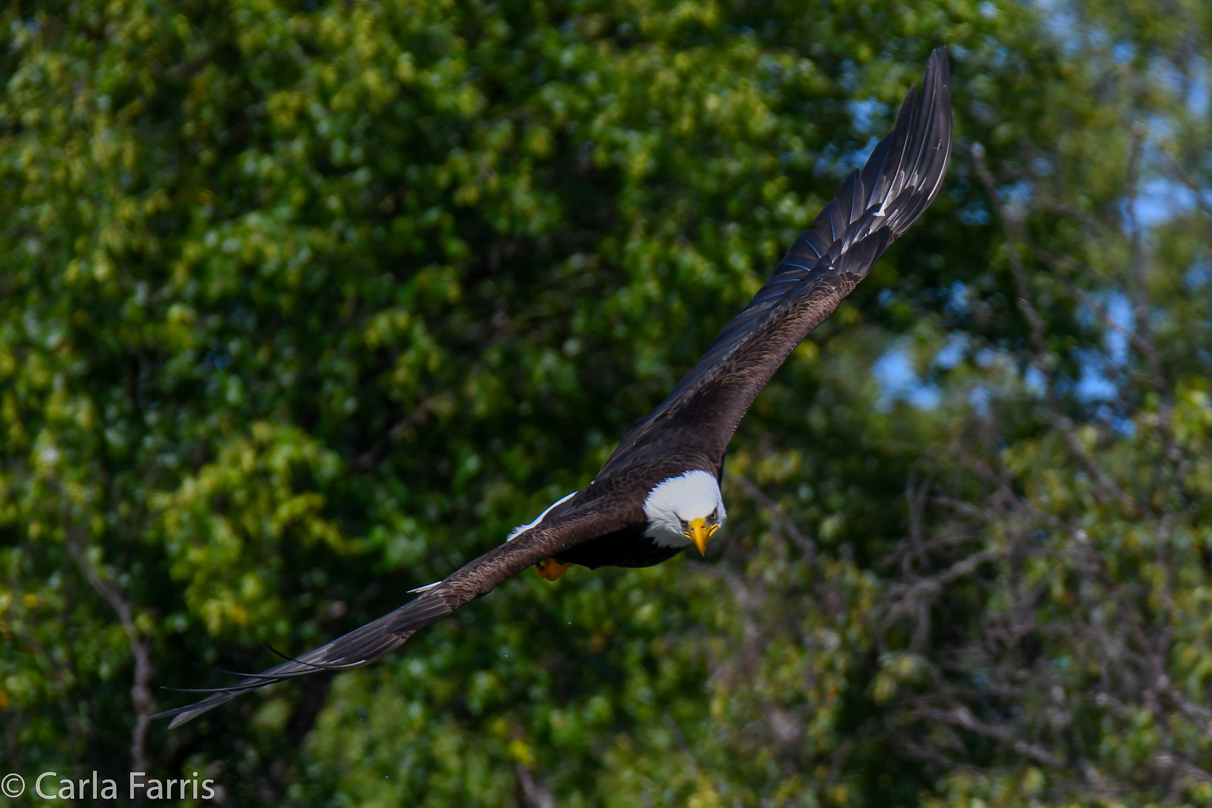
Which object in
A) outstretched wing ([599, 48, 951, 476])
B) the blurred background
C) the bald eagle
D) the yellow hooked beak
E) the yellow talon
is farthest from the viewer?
the blurred background

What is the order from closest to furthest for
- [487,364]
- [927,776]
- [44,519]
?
1. [44,519]
2. [487,364]
3. [927,776]

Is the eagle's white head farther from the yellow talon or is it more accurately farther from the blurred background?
the blurred background

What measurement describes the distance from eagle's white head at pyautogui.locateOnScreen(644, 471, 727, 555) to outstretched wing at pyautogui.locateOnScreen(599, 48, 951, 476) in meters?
0.39

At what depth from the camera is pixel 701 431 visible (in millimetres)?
6238

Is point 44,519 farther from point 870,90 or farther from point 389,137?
point 870,90

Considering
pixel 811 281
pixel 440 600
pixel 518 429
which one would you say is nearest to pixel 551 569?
pixel 440 600

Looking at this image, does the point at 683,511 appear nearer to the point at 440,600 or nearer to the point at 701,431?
the point at 701,431

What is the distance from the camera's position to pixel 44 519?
796 centimetres

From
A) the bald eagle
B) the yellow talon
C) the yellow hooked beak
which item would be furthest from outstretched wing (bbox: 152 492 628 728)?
the yellow talon

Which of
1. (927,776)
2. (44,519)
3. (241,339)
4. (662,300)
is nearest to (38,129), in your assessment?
(241,339)

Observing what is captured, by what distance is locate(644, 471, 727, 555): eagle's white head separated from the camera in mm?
5395

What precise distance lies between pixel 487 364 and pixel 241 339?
1.38 metres

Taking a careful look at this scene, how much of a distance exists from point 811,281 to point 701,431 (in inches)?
45.9

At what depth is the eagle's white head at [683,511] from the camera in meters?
5.39
